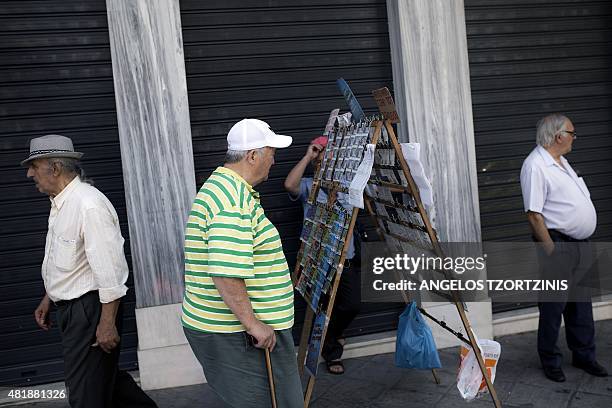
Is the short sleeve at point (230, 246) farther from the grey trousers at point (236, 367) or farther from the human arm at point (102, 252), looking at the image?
A: the human arm at point (102, 252)

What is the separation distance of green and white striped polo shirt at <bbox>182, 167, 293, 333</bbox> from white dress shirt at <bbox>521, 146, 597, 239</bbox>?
2.34 m

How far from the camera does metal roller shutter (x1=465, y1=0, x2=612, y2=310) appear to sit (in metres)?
5.93

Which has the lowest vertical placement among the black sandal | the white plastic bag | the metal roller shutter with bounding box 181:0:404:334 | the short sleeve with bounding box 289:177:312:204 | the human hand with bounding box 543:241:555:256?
the black sandal

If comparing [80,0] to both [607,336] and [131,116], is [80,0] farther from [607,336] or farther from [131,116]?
[607,336]

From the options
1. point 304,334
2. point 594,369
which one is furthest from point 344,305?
point 594,369

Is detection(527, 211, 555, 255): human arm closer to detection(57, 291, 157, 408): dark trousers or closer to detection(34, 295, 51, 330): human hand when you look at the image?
detection(57, 291, 157, 408): dark trousers

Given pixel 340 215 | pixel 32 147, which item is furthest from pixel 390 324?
pixel 32 147

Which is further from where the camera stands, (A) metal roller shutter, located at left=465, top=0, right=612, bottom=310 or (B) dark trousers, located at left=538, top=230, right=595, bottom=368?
(A) metal roller shutter, located at left=465, top=0, right=612, bottom=310

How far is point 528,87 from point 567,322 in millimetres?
2319

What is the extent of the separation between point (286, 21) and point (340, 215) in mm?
2271

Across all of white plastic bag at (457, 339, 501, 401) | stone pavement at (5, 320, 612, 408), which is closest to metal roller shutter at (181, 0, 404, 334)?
stone pavement at (5, 320, 612, 408)

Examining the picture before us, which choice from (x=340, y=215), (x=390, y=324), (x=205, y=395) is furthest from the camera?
(x=390, y=324)

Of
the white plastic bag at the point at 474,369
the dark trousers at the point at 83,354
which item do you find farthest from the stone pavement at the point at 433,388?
the dark trousers at the point at 83,354

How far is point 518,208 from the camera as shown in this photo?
240 inches
